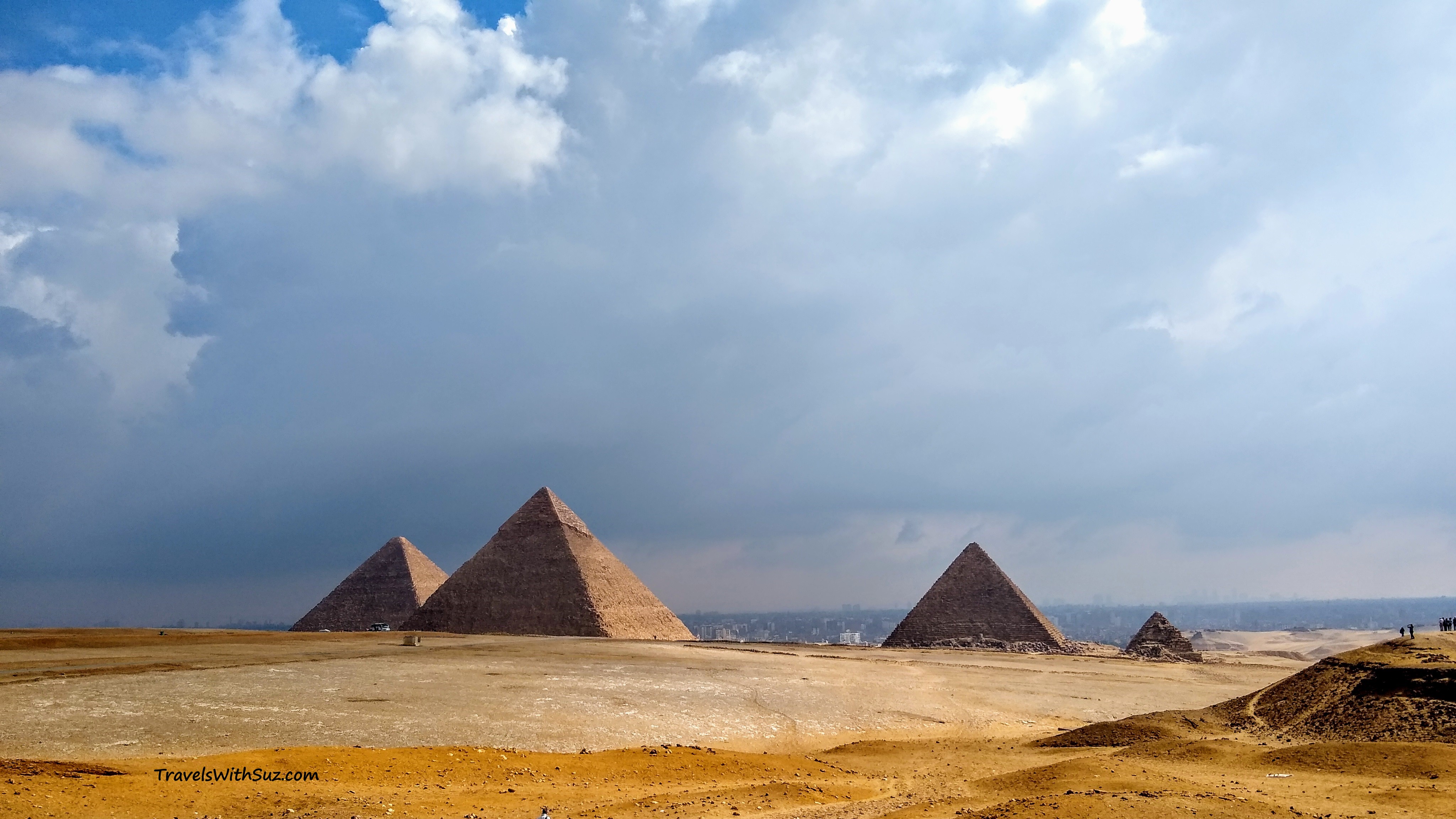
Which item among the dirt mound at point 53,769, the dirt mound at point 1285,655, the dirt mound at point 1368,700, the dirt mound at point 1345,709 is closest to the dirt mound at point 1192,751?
the dirt mound at point 1345,709

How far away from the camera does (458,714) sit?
51.3 ft

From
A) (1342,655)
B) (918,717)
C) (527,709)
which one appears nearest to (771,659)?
(918,717)

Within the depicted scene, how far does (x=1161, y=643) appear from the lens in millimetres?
54344

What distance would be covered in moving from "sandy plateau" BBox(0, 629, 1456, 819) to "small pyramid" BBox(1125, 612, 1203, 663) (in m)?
29.5

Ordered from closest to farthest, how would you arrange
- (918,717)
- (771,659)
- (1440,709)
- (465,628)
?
1. (1440,709)
2. (918,717)
3. (771,659)
4. (465,628)

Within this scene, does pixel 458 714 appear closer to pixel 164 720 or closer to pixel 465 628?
pixel 164 720

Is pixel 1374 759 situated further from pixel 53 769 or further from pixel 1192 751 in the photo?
pixel 53 769

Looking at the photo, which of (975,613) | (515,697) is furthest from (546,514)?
(515,697)

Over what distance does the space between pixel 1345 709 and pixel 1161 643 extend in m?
45.5

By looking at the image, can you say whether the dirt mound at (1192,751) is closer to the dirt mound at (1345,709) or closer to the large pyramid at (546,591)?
the dirt mound at (1345,709)

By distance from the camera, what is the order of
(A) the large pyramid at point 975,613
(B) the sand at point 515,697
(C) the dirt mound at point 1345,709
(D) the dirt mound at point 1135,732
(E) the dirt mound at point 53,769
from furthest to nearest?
(A) the large pyramid at point 975,613 → (D) the dirt mound at point 1135,732 → (B) the sand at point 515,697 → (C) the dirt mound at point 1345,709 → (E) the dirt mound at point 53,769

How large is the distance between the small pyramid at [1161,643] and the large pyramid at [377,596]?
188 ft

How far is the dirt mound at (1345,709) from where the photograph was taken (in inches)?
509

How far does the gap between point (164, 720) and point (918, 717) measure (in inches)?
620
